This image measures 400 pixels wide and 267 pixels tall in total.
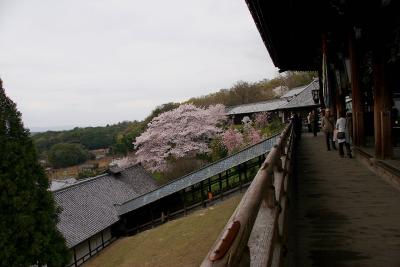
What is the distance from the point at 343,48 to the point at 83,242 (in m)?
16.8

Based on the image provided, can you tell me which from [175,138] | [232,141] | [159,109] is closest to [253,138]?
[232,141]

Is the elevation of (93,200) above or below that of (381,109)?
below

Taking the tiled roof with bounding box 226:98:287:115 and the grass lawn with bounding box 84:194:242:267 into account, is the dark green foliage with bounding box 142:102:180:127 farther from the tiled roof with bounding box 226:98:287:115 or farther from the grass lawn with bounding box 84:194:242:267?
the grass lawn with bounding box 84:194:242:267

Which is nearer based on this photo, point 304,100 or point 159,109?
point 304,100

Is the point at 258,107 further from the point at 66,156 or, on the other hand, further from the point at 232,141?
the point at 66,156

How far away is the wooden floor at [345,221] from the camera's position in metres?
3.53

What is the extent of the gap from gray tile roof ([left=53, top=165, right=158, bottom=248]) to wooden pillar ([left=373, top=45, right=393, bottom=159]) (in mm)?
16759

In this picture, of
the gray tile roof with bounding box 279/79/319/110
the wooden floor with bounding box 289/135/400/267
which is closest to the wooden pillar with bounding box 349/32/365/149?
the wooden floor with bounding box 289/135/400/267

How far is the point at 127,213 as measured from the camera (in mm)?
24172

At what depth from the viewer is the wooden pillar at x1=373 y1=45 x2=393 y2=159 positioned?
23.2ft

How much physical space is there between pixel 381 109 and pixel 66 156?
8168cm

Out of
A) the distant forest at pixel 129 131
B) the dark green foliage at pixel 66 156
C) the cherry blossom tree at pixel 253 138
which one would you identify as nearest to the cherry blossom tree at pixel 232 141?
the cherry blossom tree at pixel 253 138

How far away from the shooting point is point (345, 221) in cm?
461

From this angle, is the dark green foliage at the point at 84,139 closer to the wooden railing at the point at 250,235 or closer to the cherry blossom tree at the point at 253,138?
the cherry blossom tree at the point at 253,138
